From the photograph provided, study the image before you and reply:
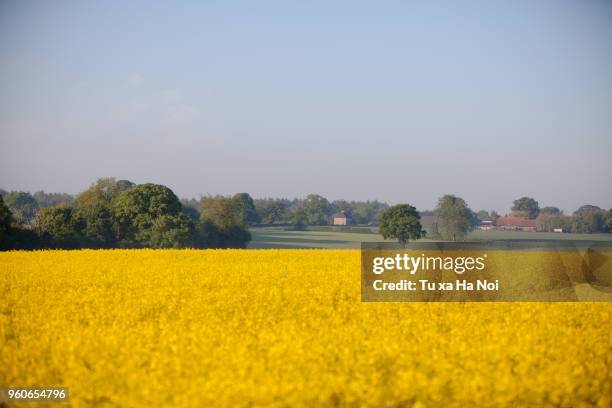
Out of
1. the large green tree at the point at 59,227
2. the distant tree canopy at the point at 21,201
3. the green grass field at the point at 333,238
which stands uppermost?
the distant tree canopy at the point at 21,201

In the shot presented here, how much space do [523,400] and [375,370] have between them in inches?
70.8

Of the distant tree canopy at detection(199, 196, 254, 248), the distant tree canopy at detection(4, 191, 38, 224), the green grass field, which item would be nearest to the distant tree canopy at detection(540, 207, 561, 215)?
the green grass field

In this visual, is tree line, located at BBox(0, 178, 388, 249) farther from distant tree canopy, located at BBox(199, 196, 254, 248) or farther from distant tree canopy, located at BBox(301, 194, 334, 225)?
distant tree canopy, located at BBox(301, 194, 334, 225)

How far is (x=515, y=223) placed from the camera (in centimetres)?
10775

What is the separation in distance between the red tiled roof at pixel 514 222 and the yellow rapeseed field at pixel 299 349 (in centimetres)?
9735

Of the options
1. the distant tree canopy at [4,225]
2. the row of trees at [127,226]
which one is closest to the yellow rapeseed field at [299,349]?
the distant tree canopy at [4,225]

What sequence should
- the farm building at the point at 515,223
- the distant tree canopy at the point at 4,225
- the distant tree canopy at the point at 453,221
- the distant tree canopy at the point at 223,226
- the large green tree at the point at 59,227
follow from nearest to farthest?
the distant tree canopy at the point at 4,225 < the large green tree at the point at 59,227 < the distant tree canopy at the point at 223,226 < the distant tree canopy at the point at 453,221 < the farm building at the point at 515,223

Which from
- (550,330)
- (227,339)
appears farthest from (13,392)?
(550,330)

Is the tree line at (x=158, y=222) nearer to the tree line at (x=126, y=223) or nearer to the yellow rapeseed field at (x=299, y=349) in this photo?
the tree line at (x=126, y=223)

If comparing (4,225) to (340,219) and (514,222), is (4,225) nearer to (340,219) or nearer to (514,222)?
(514,222)

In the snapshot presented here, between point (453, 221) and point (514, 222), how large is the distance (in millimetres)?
27092

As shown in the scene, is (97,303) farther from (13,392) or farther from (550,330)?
(550,330)

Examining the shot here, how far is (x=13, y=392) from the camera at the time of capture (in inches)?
296

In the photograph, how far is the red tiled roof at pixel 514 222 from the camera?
10461 centimetres
